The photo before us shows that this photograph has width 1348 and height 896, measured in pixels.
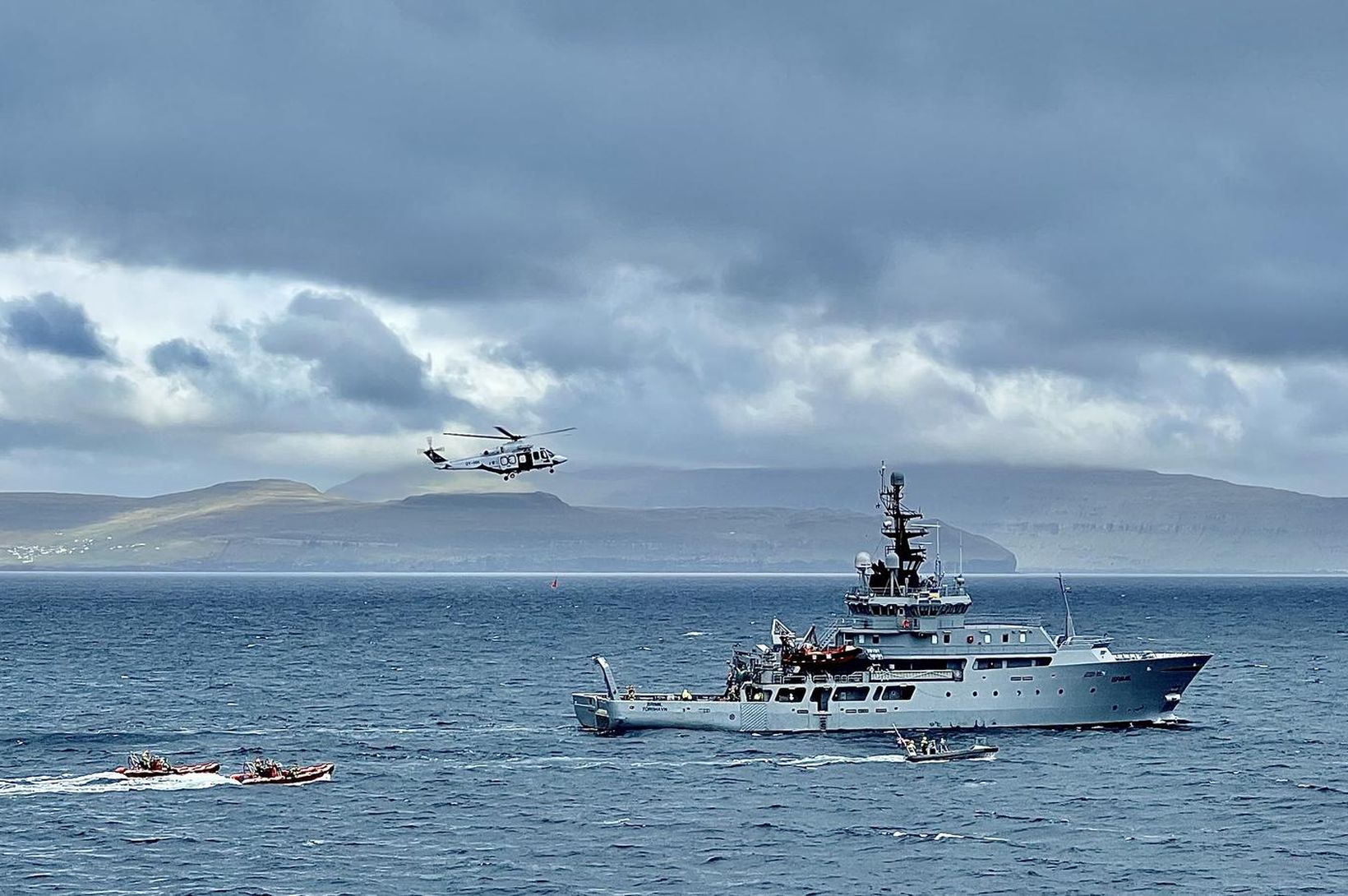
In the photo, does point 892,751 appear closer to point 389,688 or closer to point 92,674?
point 389,688

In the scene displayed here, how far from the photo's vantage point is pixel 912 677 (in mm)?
106188

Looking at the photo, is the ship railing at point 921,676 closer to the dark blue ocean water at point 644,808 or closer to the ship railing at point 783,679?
the dark blue ocean water at point 644,808

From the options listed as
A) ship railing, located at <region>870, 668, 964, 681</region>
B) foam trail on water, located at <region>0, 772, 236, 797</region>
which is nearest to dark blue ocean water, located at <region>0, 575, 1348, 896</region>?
foam trail on water, located at <region>0, 772, 236, 797</region>

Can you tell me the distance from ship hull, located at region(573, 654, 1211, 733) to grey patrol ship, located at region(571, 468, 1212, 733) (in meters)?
0.08

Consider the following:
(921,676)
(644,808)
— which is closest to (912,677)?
(921,676)

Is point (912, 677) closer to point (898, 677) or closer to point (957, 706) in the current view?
point (898, 677)

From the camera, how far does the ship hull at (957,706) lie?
106 m

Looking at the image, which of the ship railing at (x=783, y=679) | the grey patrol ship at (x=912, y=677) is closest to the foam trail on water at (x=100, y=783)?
the grey patrol ship at (x=912, y=677)

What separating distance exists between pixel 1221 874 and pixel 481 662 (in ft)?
388

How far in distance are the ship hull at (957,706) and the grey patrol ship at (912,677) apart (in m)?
0.08

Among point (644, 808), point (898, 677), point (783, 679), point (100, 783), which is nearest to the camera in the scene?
point (644, 808)

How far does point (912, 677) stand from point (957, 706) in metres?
3.54

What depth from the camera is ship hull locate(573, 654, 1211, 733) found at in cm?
10612

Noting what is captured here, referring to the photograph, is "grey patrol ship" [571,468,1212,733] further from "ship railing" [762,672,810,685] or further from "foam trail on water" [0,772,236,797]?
"foam trail on water" [0,772,236,797]
